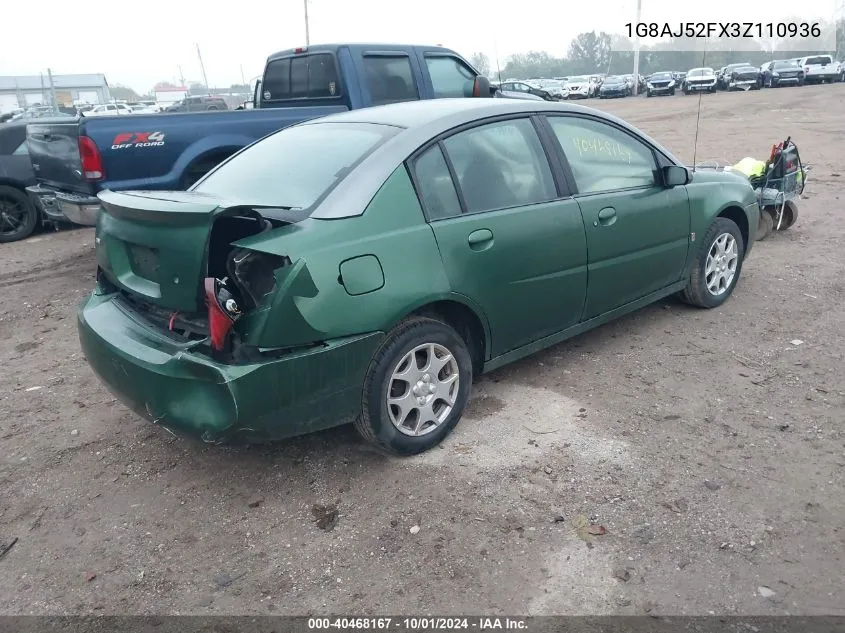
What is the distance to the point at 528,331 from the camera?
386 centimetres

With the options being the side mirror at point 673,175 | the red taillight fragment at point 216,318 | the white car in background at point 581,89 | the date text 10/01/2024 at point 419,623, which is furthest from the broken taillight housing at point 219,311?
the white car in background at point 581,89

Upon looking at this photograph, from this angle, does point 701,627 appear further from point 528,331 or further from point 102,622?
point 102,622

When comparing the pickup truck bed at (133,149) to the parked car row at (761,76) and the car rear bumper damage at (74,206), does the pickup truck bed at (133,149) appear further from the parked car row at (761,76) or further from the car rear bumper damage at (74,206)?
the parked car row at (761,76)

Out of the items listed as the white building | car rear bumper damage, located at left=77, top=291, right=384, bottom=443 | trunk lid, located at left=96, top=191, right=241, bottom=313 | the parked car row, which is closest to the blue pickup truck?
trunk lid, located at left=96, top=191, right=241, bottom=313

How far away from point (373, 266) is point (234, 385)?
0.78 m

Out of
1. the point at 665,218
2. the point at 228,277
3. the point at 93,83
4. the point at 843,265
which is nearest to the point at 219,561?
the point at 228,277

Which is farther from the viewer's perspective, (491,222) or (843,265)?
(843,265)

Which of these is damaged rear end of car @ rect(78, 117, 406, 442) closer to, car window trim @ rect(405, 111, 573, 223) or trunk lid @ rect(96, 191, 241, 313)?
trunk lid @ rect(96, 191, 241, 313)

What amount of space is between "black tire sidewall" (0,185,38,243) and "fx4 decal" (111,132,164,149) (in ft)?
12.9

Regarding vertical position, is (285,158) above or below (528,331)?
above

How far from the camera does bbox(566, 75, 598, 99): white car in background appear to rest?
41.5 metres

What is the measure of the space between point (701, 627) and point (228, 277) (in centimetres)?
221

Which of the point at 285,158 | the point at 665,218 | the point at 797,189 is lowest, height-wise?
the point at 797,189

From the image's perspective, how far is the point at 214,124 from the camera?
651 cm
